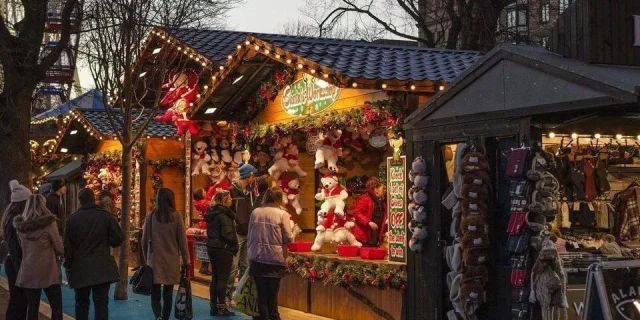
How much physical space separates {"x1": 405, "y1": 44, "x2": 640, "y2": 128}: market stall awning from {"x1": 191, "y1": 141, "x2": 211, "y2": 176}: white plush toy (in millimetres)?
8163

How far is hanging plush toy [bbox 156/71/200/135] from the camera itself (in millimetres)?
17547

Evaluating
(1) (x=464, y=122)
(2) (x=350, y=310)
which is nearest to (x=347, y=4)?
(2) (x=350, y=310)

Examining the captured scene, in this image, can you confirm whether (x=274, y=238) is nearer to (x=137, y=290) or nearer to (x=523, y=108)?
(x=137, y=290)

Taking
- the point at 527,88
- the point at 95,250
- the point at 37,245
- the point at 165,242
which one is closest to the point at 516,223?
the point at 527,88

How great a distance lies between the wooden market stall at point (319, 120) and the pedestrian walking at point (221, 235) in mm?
1195

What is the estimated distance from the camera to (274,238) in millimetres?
10977

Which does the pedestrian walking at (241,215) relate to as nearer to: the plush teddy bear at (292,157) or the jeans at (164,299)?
the plush teddy bear at (292,157)

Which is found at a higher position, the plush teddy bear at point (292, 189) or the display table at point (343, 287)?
the plush teddy bear at point (292, 189)

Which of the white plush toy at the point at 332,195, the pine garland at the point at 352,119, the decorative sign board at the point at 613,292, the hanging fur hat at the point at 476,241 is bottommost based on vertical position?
the decorative sign board at the point at 613,292

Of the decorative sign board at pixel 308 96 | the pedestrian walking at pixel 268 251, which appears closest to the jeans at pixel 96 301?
the pedestrian walking at pixel 268 251

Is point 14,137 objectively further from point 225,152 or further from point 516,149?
point 516,149

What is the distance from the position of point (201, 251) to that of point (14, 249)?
21.0ft

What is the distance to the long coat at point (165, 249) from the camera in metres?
11.1

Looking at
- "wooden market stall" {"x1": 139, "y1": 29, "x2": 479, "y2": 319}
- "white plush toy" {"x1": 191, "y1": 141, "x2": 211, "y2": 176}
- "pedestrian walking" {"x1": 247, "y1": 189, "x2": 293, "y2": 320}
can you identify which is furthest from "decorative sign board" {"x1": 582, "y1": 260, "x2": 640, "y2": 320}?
"white plush toy" {"x1": 191, "y1": 141, "x2": 211, "y2": 176}
